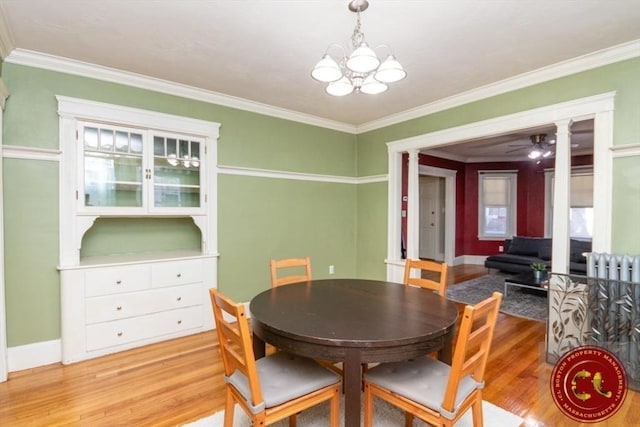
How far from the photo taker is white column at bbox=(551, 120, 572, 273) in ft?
9.26

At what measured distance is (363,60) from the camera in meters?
1.66

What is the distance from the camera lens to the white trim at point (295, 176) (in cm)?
362

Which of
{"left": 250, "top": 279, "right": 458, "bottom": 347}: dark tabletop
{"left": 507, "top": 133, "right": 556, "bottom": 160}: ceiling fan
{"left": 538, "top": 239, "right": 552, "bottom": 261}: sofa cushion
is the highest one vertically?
{"left": 507, "top": 133, "right": 556, "bottom": 160}: ceiling fan

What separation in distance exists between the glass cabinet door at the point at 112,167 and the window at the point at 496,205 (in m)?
7.05

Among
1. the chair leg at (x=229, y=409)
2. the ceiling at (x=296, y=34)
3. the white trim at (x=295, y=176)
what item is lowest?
the chair leg at (x=229, y=409)

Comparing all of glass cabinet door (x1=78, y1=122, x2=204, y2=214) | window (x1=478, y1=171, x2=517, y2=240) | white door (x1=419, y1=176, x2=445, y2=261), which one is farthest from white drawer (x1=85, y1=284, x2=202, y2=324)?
window (x1=478, y1=171, x2=517, y2=240)

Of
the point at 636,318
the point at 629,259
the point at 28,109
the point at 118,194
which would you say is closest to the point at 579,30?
the point at 629,259

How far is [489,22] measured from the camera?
2119 mm

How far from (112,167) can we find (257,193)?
147cm

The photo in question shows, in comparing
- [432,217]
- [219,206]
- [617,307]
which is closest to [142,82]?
[219,206]

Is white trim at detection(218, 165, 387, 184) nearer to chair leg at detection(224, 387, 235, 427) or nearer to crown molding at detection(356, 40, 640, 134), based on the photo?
crown molding at detection(356, 40, 640, 134)

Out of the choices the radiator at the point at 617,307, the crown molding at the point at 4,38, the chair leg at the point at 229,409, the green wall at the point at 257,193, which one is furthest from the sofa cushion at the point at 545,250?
the crown molding at the point at 4,38

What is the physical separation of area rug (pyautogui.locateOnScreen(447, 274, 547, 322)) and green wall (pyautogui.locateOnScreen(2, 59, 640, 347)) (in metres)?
1.41

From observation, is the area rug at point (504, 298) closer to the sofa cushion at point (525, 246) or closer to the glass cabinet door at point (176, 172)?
the sofa cushion at point (525, 246)
